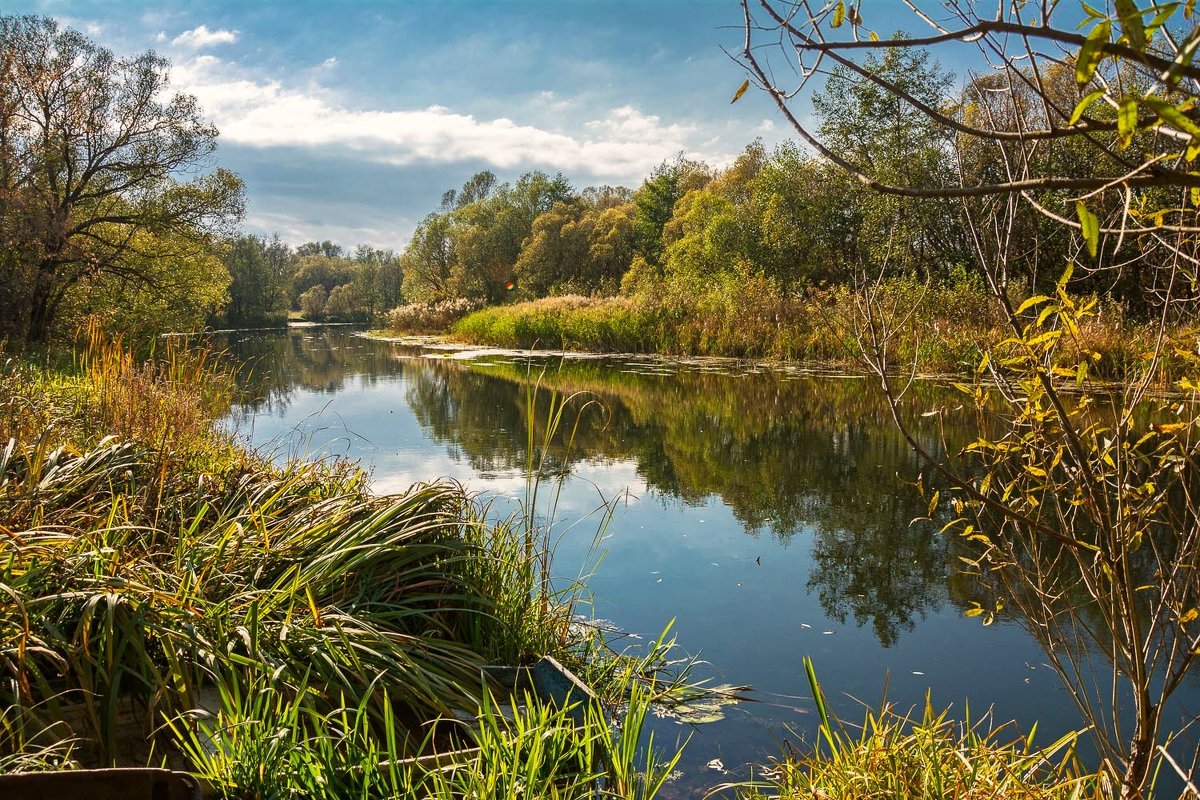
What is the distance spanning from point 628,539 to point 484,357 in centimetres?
1714

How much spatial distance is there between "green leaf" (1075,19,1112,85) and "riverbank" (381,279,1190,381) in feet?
25.8

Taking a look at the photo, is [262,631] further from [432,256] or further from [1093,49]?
[432,256]

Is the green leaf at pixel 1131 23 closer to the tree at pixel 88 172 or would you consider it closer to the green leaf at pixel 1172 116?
the green leaf at pixel 1172 116

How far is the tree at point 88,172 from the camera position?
14.1 metres

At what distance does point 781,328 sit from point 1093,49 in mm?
16571

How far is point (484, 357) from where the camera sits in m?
22.3

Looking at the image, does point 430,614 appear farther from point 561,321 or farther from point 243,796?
point 561,321

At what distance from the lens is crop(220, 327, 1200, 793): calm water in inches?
136

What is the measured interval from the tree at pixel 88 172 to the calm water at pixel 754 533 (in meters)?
4.69

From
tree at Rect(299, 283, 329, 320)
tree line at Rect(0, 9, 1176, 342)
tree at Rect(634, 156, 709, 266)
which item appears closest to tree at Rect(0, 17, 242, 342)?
tree line at Rect(0, 9, 1176, 342)

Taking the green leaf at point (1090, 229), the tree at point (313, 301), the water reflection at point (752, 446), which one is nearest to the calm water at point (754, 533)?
the water reflection at point (752, 446)

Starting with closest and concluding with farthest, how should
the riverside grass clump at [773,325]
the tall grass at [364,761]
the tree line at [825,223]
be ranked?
the tall grass at [364,761], the riverside grass clump at [773,325], the tree line at [825,223]

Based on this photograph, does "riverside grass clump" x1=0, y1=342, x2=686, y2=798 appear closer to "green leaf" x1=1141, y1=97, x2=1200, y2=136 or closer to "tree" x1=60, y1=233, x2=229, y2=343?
"green leaf" x1=1141, y1=97, x2=1200, y2=136

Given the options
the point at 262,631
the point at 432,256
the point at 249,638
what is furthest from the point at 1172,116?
the point at 432,256
